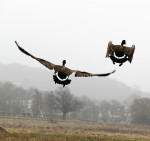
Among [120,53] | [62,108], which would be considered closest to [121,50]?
[120,53]

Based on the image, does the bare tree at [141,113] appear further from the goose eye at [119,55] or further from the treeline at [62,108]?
the goose eye at [119,55]

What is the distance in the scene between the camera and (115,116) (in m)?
164

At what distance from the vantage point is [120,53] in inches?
274

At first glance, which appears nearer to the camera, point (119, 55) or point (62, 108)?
point (119, 55)

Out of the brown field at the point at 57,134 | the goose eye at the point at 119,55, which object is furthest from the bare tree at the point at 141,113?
the goose eye at the point at 119,55

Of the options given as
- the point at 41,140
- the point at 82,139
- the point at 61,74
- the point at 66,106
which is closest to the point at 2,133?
the point at 41,140

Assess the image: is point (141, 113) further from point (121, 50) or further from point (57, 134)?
point (121, 50)

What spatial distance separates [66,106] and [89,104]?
72.1m

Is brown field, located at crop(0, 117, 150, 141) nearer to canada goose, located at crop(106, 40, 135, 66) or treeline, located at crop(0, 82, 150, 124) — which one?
treeline, located at crop(0, 82, 150, 124)

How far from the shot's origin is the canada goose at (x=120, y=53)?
6930 millimetres

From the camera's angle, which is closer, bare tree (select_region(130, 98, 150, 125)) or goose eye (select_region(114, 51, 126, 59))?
goose eye (select_region(114, 51, 126, 59))

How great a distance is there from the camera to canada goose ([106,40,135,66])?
693 cm

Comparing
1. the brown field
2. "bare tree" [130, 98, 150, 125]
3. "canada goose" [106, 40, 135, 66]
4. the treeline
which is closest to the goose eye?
"canada goose" [106, 40, 135, 66]

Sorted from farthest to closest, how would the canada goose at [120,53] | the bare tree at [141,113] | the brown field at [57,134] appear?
the bare tree at [141,113]
the brown field at [57,134]
the canada goose at [120,53]
